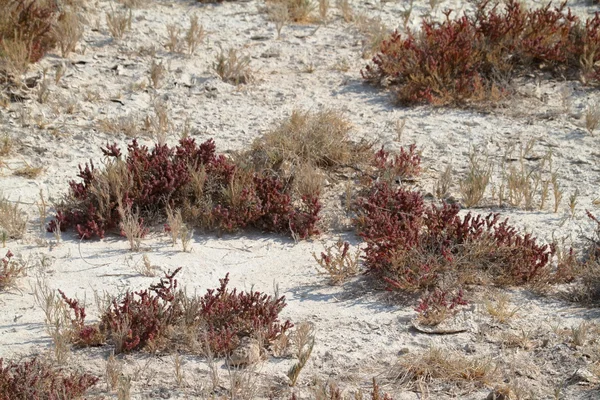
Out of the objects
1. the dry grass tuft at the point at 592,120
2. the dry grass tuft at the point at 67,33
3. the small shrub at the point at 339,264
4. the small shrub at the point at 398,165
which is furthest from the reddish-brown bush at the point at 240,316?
the dry grass tuft at the point at 67,33

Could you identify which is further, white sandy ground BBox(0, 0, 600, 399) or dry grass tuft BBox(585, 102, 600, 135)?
dry grass tuft BBox(585, 102, 600, 135)

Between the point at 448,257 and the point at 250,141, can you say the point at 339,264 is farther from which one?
the point at 250,141

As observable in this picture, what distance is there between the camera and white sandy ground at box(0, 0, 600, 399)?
188 inches

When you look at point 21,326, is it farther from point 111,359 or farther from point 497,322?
point 497,322

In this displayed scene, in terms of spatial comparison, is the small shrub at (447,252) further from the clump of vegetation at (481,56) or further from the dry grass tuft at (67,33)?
the dry grass tuft at (67,33)

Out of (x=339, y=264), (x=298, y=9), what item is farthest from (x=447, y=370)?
(x=298, y=9)

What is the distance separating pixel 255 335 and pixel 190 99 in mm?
4031

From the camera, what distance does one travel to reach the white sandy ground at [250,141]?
478 centimetres

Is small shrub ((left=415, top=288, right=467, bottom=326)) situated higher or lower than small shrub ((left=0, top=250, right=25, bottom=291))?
lower

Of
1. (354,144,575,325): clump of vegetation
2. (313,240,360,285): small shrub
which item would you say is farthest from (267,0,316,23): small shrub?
(313,240,360,285): small shrub

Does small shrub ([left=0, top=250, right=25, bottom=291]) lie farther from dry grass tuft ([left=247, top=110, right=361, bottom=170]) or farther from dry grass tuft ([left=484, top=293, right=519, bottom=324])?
dry grass tuft ([left=484, top=293, right=519, bottom=324])

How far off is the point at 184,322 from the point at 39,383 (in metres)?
0.99

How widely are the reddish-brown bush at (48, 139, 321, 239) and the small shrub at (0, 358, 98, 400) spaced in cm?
185

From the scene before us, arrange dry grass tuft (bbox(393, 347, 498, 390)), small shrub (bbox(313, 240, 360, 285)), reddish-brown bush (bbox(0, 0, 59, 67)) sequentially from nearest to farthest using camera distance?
dry grass tuft (bbox(393, 347, 498, 390)) < small shrub (bbox(313, 240, 360, 285)) < reddish-brown bush (bbox(0, 0, 59, 67))
